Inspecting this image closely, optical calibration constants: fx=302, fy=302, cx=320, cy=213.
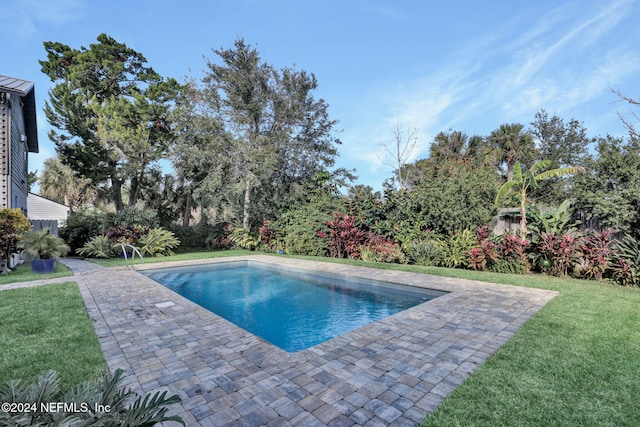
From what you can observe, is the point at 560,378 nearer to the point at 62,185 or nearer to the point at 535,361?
the point at 535,361

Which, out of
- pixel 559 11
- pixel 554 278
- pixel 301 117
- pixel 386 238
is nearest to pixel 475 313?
pixel 554 278

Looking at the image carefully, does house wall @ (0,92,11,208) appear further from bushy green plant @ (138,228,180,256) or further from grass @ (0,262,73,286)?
bushy green plant @ (138,228,180,256)

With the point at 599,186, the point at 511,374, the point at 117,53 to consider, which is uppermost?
the point at 117,53

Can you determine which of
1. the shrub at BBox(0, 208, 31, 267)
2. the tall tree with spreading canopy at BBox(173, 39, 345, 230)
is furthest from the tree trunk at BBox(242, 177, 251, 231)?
the shrub at BBox(0, 208, 31, 267)

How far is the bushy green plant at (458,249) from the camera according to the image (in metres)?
9.19

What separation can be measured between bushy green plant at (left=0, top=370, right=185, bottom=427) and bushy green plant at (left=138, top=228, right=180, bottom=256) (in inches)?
518

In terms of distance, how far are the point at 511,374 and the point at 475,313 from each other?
6.84 feet

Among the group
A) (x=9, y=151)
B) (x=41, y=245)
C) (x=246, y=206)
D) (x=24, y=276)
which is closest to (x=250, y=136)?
(x=246, y=206)

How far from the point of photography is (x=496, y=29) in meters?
10.6

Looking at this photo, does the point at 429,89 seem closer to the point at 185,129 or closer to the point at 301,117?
the point at 301,117

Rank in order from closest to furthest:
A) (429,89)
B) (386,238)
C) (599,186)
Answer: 1. (599,186)
2. (386,238)
3. (429,89)

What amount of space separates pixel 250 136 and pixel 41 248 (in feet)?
31.7

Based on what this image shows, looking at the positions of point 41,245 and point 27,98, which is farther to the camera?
point 27,98

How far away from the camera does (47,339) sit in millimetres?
3801
